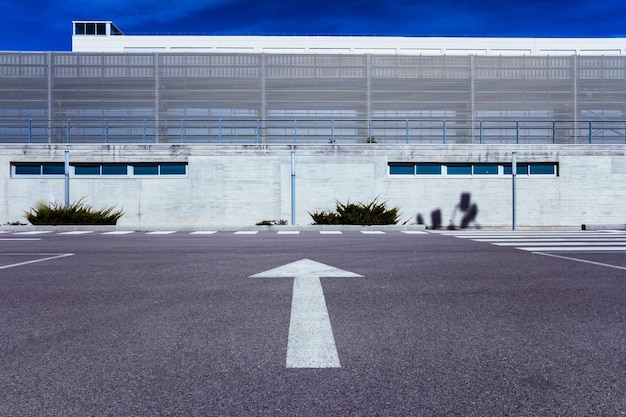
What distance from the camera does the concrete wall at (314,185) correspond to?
2409 cm

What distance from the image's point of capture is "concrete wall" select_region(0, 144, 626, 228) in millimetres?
24094

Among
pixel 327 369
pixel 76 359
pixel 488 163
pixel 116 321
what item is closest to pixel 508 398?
pixel 327 369

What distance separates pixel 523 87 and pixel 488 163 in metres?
12.6

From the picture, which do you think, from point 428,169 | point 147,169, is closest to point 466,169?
point 428,169

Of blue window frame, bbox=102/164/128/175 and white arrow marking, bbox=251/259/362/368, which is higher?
blue window frame, bbox=102/164/128/175

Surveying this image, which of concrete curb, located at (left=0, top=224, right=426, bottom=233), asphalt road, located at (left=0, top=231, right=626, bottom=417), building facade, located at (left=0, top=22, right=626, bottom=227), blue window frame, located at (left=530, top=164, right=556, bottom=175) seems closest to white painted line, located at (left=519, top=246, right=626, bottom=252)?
asphalt road, located at (left=0, top=231, right=626, bottom=417)

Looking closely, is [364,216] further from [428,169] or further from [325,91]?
[325,91]

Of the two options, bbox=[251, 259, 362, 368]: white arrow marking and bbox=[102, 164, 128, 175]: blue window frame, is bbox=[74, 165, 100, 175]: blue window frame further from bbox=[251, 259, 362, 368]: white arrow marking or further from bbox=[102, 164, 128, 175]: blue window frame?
bbox=[251, 259, 362, 368]: white arrow marking

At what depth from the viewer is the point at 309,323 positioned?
15.1 ft

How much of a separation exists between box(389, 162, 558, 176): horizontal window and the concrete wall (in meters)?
0.30

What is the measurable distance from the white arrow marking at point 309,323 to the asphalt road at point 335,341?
0.30 feet

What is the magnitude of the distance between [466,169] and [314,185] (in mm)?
7253

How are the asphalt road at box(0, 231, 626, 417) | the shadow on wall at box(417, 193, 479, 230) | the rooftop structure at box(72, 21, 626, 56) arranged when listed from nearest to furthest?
the asphalt road at box(0, 231, 626, 417) < the shadow on wall at box(417, 193, 479, 230) < the rooftop structure at box(72, 21, 626, 56)

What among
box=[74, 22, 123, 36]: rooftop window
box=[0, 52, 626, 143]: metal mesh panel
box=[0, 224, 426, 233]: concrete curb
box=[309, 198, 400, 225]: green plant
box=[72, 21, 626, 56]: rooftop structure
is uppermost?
box=[74, 22, 123, 36]: rooftop window
